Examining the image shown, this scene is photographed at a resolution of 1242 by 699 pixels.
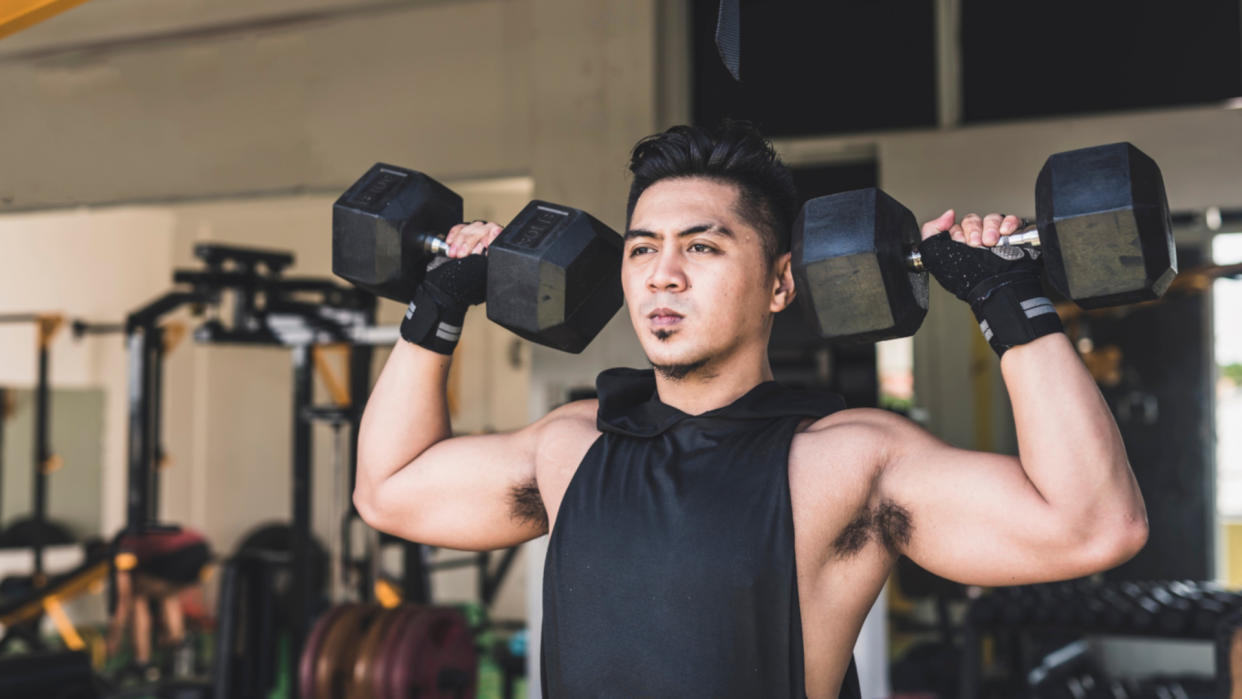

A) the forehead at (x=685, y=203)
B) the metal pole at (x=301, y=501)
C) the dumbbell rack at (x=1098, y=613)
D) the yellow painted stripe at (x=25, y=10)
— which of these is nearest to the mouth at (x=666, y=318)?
the forehead at (x=685, y=203)

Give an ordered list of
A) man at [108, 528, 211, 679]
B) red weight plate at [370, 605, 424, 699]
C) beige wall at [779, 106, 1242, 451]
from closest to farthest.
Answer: red weight plate at [370, 605, 424, 699], beige wall at [779, 106, 1242, 451], man at [108, 528, 211, 679]

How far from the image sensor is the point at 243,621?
3.07 meters

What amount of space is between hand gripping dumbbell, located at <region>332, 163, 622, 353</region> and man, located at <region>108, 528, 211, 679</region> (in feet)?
11.7

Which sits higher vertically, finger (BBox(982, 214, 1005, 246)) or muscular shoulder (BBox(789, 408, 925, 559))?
finger (BBox(982, 214, 1005, 246))

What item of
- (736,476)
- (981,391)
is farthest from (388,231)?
(981,391)

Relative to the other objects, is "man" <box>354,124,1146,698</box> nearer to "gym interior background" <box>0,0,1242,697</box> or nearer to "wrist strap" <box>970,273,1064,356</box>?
"wrist strap" <box>970,273,1064,356</box>

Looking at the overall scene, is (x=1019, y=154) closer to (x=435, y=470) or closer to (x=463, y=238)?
(x=463, y=238)

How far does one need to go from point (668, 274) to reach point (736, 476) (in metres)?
0.25

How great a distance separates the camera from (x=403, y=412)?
1528 mm

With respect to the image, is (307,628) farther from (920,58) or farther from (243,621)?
(920,58)

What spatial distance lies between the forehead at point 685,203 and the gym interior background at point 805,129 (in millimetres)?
1983

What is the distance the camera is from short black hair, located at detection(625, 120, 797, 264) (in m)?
1.43

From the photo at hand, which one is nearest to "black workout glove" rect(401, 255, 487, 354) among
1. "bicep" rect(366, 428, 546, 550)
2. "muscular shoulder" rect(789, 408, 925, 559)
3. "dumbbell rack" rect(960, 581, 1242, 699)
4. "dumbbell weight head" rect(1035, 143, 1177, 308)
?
"bicep" rect(366, 428, 546, 550)

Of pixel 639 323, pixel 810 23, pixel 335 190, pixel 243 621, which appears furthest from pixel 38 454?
pixel 639 323
